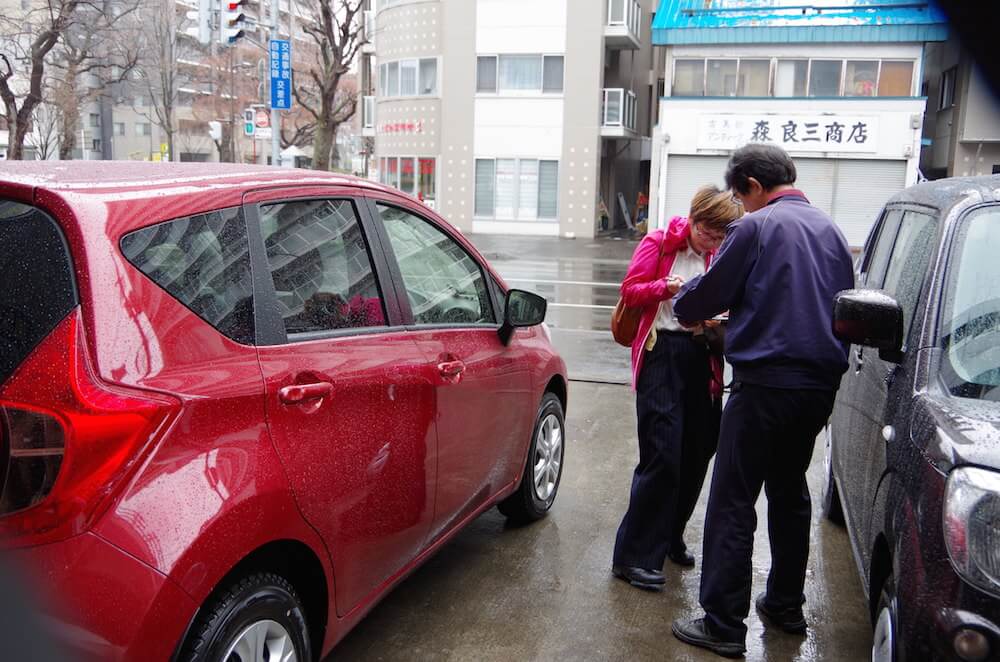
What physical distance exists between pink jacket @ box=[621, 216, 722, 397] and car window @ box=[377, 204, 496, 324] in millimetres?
661

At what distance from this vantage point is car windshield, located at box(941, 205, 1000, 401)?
260cm

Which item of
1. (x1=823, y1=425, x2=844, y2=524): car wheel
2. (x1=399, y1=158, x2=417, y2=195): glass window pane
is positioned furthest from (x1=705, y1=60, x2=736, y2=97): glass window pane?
(x1=823, y1=425, x2=844, y2=524): car wheel

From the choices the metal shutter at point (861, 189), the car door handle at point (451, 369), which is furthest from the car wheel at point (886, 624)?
the metal shutter at point (861, 189)

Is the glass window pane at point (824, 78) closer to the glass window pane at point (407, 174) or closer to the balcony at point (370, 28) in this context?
the glass window pane at point (407, 174)

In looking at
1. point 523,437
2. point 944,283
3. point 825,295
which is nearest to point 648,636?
point 523,437

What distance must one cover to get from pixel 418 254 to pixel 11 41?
15.4m

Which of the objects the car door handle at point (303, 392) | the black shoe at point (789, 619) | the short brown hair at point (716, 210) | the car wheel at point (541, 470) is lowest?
the black shoe at point (789, 619)

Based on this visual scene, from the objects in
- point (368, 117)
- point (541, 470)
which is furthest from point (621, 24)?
point (541, 470)

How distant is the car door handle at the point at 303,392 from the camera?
2.41 metres

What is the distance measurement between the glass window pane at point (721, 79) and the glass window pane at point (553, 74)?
4794 mm

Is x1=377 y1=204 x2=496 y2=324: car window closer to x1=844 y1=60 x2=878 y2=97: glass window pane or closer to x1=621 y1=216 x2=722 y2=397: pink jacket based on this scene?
x1=621 y1=216 x2=722 y2=397: pink jacket

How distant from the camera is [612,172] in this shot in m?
33.5

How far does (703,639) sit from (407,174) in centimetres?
2942

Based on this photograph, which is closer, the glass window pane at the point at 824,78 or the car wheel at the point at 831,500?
the car wheel at the point at 831,500
